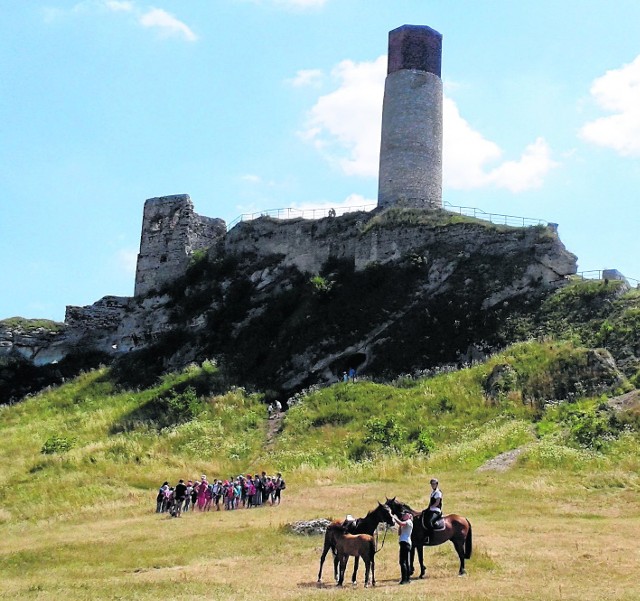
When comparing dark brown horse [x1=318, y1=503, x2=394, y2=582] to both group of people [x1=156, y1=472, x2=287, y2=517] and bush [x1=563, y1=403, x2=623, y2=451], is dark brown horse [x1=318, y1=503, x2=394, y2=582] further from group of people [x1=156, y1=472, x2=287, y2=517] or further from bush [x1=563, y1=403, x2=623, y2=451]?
bush [x1=563, y1=403, x2=623, y2=451]

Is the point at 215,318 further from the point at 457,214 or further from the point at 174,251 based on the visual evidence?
the point at 457,214

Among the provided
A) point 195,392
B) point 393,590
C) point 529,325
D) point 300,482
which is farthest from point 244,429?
point 393,590

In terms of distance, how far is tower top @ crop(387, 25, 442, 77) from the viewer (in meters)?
48.2

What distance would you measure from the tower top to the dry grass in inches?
1148

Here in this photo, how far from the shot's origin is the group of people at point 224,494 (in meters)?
24.3

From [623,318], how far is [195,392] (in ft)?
61.5

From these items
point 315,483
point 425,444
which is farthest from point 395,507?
point 425,444

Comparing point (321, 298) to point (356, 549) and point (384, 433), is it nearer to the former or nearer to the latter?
point (384, 433)

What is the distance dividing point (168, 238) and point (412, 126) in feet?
53.7

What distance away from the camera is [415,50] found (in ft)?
159

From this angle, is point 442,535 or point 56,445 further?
point 56,445

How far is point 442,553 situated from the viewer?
16984 millimetres

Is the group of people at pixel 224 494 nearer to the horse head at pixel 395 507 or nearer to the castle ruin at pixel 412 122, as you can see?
the horse head at pixel 395 507

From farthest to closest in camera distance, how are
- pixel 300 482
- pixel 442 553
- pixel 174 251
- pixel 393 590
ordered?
1. pixel 174 251
2. pixel 300 482
3. pixel 442 553
4. pixel 393 590
